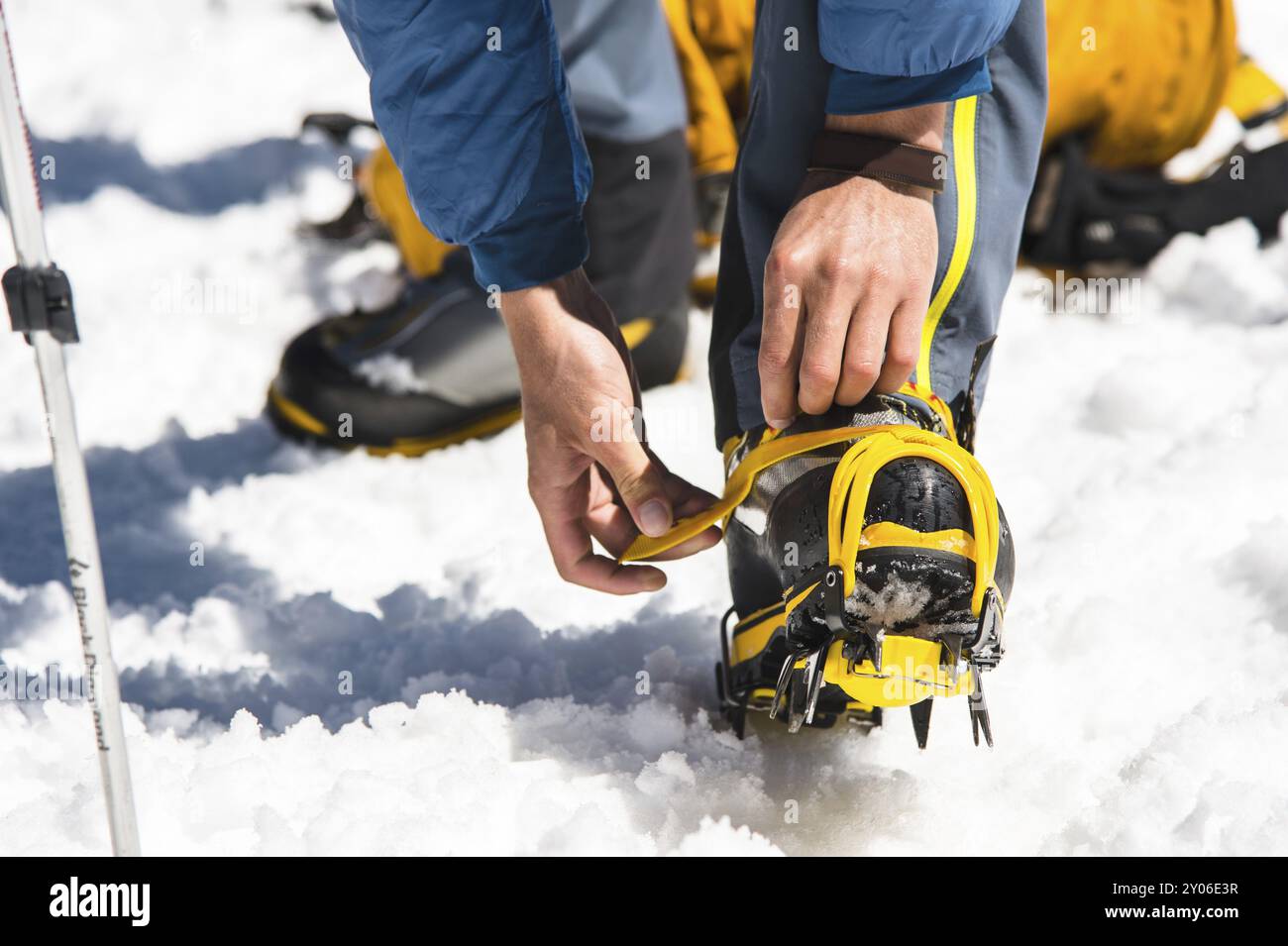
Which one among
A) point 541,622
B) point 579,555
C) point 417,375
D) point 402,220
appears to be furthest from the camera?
point 402,220

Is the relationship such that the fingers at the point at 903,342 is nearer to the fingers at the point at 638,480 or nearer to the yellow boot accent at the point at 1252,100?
the fingers at the point at 638,480

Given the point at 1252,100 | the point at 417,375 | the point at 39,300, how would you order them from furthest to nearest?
the point at 1252,100, the point at 417,375, the point at 39,300

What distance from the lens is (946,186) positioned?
101 centimetres

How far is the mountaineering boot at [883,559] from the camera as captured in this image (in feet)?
2.86

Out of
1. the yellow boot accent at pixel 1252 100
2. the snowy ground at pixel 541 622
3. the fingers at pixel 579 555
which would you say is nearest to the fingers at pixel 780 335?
the fingers at pixel 579 555

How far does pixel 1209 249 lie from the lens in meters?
2.00

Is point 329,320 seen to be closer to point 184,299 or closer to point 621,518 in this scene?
point 184,299

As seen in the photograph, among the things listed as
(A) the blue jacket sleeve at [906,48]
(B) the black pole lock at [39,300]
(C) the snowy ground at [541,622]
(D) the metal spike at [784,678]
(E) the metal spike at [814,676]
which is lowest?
(C) the snowy ground at [541,622]

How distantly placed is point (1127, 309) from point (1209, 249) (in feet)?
Result: 0.58

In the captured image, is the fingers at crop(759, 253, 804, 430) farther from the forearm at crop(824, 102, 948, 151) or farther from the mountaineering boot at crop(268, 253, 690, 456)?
the mountaineering boot at crop(268, 253, 690, 456)

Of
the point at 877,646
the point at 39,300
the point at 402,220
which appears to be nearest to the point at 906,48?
the point at 877,646

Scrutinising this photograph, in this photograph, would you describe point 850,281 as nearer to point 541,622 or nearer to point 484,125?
point 484,125

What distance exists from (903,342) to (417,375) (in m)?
0.98

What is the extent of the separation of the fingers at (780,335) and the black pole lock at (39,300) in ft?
1.54
